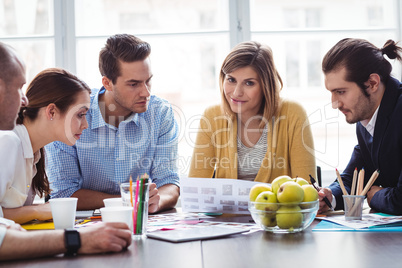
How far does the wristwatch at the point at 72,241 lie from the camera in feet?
4.01

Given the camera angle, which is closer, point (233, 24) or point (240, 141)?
point (240, 141)

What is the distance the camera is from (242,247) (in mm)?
1282

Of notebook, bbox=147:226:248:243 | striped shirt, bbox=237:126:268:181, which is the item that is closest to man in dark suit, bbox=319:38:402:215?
Result: striped shirt, bbox=237:126:268:181

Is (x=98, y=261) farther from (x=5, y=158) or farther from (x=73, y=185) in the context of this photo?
(x=73, y=185)

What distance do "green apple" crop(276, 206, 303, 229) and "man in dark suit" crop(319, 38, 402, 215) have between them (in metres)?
0.58

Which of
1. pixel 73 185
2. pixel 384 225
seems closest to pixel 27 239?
pixel 384 225

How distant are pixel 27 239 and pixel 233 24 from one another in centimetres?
243

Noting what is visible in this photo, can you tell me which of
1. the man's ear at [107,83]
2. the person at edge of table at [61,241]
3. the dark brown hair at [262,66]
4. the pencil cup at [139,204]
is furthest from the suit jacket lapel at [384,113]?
the man's ear at [107,83]

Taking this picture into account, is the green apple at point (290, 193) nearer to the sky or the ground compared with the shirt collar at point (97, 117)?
nearer to the ground

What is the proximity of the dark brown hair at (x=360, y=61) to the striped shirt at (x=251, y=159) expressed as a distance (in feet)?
1.67

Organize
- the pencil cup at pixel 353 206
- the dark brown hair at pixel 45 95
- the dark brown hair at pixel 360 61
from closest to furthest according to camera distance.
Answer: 1. the pencil cup at pixel 353 206
2. the dark brown hair at pixel 45 95
3. the dark brown hair at pixel 360 61

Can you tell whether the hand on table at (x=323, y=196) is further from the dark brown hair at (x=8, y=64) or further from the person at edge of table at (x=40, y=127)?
the dark brown hair at (x=8, y=64)

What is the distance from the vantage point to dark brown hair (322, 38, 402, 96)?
2.15 metres

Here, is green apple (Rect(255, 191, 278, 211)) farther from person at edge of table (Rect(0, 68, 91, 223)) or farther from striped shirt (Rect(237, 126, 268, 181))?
striped shirt (Rect(237, 126, 268, 181))
